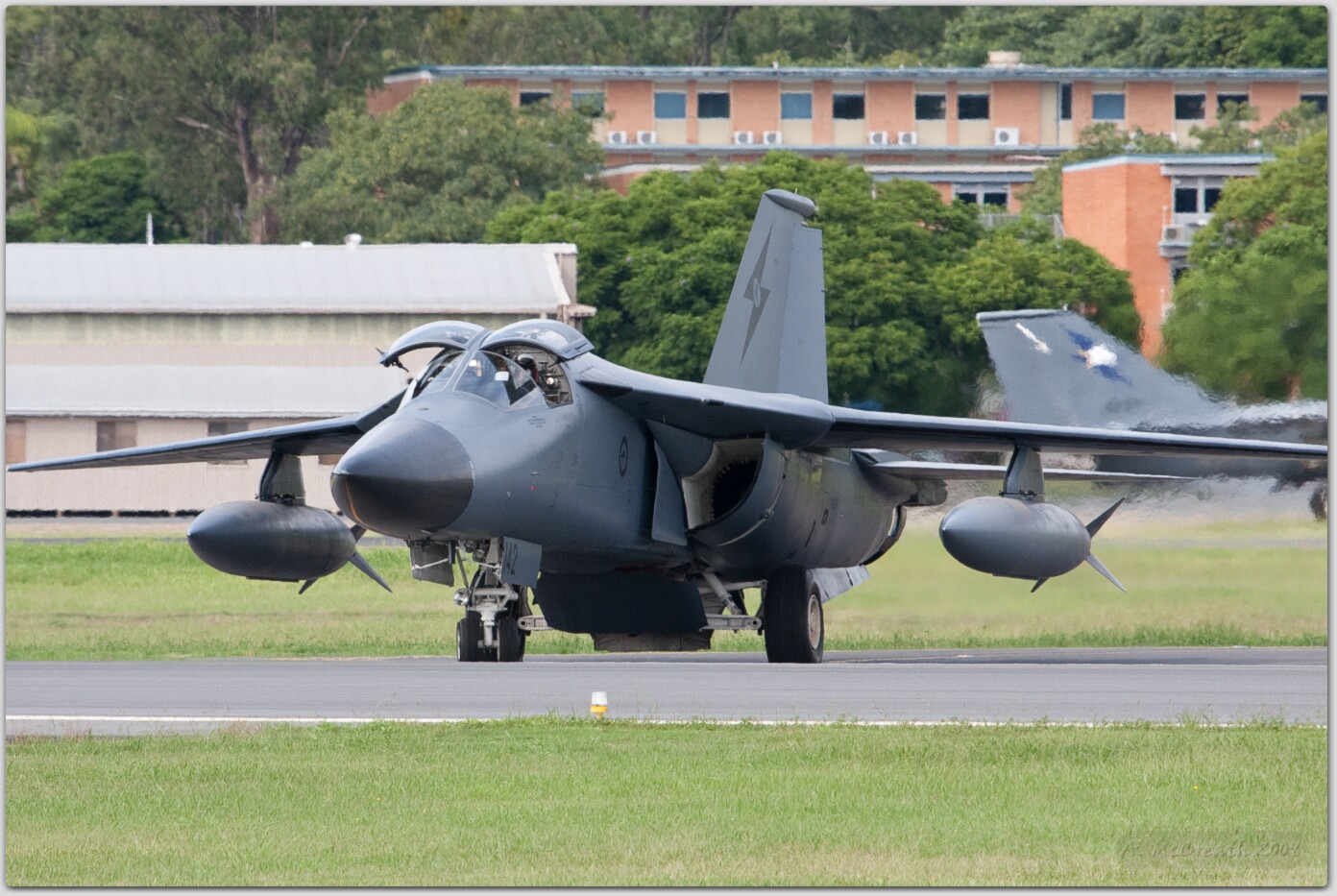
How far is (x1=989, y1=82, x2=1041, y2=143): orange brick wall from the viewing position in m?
85.2

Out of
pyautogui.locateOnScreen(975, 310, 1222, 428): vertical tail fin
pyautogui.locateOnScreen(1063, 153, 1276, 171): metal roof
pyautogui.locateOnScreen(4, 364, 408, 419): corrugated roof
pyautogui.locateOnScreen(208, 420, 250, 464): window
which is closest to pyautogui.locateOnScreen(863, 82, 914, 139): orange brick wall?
pyautogui.locateOnScreen(1063, 153, 1276, 171): metal roof

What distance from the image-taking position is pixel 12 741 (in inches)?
547

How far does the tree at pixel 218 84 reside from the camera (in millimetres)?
83812

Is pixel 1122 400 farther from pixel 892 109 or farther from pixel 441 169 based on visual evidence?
pixel 892 109

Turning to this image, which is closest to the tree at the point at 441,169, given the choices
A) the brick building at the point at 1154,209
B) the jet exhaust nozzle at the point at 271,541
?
the brick building at the point at 1154,209

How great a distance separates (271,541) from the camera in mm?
21969

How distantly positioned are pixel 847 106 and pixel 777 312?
202 feet

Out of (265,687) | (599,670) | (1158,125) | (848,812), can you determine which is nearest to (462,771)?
(848,812)

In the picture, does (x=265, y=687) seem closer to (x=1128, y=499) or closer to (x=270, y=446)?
(x=270, y=446)

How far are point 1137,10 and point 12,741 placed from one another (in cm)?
8132

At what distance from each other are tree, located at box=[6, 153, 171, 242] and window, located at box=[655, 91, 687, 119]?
806 inches

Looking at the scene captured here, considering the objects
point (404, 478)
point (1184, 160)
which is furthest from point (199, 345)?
point (404, 478)

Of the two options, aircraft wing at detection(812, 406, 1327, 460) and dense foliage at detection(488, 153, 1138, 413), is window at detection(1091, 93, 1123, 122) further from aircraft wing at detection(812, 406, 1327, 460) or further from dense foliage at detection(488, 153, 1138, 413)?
aircraft wing at detection(812, 406, 1327, 460)

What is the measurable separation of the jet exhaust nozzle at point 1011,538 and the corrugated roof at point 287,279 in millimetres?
36822
